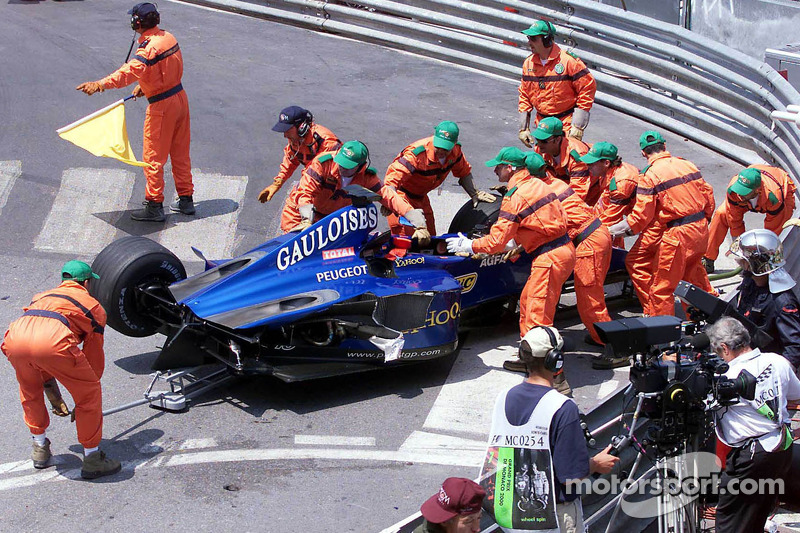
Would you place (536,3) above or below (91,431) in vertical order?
above

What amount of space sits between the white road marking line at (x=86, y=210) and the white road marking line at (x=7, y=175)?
556 mm

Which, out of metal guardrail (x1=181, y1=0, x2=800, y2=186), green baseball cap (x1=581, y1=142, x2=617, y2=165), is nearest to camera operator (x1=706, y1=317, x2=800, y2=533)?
green baseball cap (x1=581, y1=142, x2=617, y2=165)

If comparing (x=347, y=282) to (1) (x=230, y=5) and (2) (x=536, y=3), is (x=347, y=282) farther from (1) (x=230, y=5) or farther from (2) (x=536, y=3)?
(1) (x=230, y=5)

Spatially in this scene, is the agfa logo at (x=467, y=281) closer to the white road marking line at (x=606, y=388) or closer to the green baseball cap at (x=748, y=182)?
the white road marking line at (x=606, y=388)

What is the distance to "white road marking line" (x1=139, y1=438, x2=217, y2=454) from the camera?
22.1ft

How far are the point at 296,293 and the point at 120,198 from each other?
190 inches

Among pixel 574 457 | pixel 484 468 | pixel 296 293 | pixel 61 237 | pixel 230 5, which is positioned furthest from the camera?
pixel 230 5

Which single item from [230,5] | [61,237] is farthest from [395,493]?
[230,5]

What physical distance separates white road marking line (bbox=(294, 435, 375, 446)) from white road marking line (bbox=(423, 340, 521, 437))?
530 mm

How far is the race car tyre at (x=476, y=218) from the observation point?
356 inches

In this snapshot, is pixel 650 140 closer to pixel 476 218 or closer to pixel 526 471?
pixel 476 218

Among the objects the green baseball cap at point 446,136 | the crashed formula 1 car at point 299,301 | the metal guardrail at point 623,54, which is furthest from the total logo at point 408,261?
the metal guardrail at point 623,54

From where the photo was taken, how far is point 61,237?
34.1 ft

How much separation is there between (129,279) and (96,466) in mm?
1668
